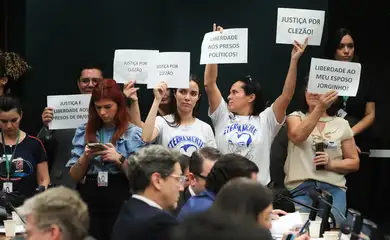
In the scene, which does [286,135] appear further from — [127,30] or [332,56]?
[127,30]

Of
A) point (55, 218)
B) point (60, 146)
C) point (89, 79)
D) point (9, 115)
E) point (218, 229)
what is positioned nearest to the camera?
point (218, 229)

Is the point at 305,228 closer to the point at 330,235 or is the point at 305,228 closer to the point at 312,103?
the point at 330,235

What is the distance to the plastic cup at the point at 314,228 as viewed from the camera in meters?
4.00

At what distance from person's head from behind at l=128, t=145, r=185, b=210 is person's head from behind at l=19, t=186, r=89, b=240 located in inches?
21.5

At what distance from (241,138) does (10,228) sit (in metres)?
1.83

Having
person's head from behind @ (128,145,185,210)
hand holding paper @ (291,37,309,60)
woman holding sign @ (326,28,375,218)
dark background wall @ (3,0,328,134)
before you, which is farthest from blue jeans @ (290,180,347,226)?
person's head from behind @ (128,145,185,210)

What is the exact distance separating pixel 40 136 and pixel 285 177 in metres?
2.00

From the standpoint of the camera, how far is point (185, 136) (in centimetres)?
513

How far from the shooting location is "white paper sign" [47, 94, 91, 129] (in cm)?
530

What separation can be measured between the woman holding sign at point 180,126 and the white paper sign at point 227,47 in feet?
0.77

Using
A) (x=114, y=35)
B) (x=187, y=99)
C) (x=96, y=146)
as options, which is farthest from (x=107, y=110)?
(x=114, y=35)

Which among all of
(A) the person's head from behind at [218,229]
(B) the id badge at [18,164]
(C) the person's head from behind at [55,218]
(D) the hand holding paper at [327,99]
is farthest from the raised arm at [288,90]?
(A) the person's head from behind at [218,229]

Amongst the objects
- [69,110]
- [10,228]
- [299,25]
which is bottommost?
[10,228]

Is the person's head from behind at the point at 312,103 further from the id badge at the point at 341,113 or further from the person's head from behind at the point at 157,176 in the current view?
the person's head from behind at the point at 157,176
